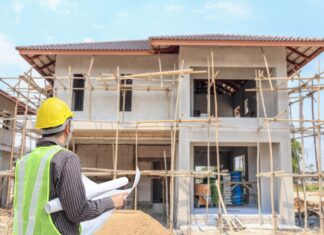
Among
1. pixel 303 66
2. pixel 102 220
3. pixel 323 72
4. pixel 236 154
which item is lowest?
pixel 102 220

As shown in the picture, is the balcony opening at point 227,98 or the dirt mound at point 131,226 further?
the balcony opening at point 227,98

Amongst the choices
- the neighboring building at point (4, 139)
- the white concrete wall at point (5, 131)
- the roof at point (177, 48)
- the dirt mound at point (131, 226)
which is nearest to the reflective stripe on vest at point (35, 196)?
the dirt mound at point (131, 226)

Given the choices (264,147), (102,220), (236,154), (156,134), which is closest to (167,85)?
(156,134)

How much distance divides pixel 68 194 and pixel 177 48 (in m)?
10.4

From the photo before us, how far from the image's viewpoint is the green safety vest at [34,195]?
1628 millimetres

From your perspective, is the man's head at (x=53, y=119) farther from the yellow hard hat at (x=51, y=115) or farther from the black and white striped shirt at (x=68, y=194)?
the black and white striped shirt at (x=68, y=194)

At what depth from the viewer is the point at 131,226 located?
7.82 meters

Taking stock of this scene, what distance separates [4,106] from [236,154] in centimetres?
1247

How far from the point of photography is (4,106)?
18.0m

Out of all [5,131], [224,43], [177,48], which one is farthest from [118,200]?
[5,131]

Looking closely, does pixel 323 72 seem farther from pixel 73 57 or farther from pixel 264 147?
pixel 73 57

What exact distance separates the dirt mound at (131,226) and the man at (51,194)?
6.21 m

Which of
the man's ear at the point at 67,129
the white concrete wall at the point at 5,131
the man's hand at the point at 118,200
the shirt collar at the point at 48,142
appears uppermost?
the white concrete wall at the point at 5,131

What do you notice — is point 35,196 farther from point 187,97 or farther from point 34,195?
point 187,97
